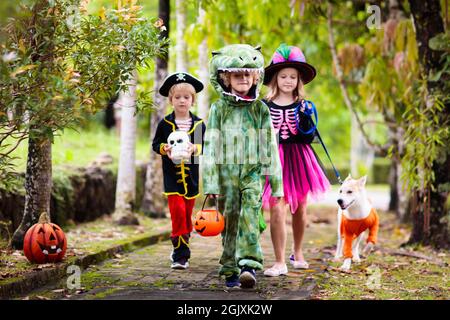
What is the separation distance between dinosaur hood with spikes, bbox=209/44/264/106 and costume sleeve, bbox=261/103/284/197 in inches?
8.1

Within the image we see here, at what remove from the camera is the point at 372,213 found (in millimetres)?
7652

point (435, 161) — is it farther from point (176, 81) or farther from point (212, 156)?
point (212, 156)

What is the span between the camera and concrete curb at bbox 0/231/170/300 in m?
5.80

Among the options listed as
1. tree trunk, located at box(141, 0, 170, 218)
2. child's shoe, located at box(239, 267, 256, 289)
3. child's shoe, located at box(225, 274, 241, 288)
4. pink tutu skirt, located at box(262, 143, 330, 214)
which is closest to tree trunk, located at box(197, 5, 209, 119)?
tree trunk, located at box(141, 0, 170, 218)

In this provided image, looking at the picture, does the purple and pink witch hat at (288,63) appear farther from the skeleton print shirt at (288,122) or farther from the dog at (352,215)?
the dog at (352,215)

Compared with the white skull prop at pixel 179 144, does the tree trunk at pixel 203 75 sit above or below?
above

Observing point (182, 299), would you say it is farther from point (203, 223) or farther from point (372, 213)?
point (372, 213)

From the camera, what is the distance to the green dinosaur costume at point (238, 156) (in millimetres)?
6188

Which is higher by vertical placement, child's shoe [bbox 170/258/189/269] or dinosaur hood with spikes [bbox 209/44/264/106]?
dinosaur hood with spikes [bbox 209/44/264/106]

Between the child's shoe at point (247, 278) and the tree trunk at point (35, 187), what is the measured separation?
Answer: 2347mm

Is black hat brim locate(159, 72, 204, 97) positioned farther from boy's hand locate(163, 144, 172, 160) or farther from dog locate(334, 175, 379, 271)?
dog locate(334, 175, 379, 271)

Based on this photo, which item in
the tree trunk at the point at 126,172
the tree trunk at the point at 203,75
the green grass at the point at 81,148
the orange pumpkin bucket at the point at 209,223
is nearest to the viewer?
the orange pumpkin bucket at the point at 209,223

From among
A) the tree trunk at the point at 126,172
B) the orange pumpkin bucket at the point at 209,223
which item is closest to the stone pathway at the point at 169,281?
the orange pumpkin bucket at the point at 209,223

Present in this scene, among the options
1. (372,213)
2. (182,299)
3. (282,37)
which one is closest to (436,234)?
(372,213)
